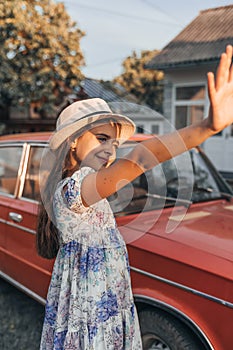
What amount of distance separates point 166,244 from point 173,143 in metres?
0.91

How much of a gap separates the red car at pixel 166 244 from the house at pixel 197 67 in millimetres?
6794

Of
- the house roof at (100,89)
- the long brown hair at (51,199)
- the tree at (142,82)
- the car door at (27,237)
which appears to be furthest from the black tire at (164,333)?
the tree at (142,82)

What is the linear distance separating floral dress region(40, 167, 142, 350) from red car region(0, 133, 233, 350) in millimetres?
345

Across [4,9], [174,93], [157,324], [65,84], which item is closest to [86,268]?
[157,324]

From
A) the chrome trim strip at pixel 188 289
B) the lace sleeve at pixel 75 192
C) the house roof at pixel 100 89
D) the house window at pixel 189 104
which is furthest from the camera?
the house roof at pixel 100 89

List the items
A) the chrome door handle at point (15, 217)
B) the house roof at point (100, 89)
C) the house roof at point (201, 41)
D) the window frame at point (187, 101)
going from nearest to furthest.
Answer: the chrome door handle at point (15, 217), the house roof at point (201, 41), the window frame at point (187, 101), the house roof at point (100, 89)

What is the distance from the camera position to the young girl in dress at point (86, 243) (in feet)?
4.86

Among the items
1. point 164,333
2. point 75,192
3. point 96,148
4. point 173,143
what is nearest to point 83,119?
point 96,148

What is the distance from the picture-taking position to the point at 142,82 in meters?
28.2

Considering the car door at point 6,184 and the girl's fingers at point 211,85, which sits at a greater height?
the girl's fingers at point 211,85

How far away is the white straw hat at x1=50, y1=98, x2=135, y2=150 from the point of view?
1.46 metres

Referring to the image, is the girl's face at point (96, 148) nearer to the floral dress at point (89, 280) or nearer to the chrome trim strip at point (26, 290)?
the floral dress at point (89, 280)

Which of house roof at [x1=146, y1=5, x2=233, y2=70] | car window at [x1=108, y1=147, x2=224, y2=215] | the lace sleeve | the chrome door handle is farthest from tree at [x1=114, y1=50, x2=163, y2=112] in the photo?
the lace sleeve

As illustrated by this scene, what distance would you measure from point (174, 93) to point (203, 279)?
9.47 metres
